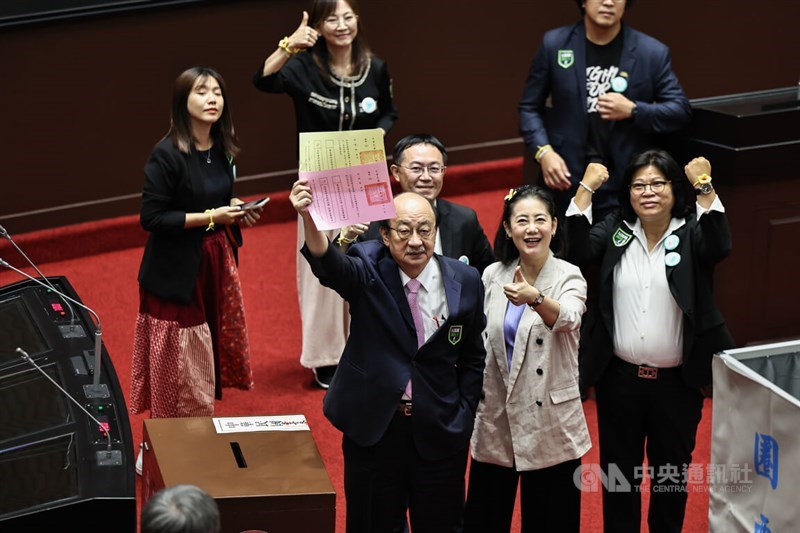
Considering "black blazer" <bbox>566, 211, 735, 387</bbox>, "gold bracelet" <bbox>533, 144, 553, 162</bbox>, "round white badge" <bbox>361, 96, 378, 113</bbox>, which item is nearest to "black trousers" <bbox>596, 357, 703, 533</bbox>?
"black blazer" <bbox>566, 211, 735, 387</bbox>

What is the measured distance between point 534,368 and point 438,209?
72cm

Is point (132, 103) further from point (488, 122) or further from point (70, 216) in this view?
point (488, 122)

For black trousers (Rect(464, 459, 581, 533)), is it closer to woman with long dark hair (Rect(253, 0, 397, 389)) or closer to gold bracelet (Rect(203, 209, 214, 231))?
gold bracelet (Rect(203, 209, 214, 231))

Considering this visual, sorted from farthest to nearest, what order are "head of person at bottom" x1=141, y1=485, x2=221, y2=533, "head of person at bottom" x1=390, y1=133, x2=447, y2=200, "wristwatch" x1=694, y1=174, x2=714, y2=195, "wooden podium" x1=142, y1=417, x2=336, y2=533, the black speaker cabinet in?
"head of person at bottom" x1=390, y1=133, x2=447, y2=200
"wristwatch" x1=694, y1=174, x2=714, y2=195
"wooden podium" x1=142, y1=417, x2=336, y2=533
the black speaker cabinet
"head of person at bottom" x1=141, y1=485, x2=221, y2=533

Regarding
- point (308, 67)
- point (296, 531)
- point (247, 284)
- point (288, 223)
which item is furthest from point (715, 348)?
point (288, 223)

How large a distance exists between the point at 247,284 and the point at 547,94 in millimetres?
2239

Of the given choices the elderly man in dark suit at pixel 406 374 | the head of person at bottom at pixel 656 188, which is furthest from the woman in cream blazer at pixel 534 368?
the head of person at bottom at pixel 656 188

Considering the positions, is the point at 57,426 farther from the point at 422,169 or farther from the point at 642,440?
the point at 642,440

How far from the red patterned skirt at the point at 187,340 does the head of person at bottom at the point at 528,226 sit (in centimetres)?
134

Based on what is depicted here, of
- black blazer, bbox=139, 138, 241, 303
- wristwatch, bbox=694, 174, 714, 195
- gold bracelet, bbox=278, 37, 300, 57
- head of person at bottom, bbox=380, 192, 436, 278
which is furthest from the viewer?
gold bracelet, bbox=278, 37, 300, 57

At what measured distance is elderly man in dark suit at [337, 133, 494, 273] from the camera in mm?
4227

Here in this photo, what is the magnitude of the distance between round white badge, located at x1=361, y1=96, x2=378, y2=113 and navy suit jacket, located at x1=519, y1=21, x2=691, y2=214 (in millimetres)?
719

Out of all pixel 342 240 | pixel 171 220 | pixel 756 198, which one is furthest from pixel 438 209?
pixel 756 198

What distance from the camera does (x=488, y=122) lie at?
815cm
